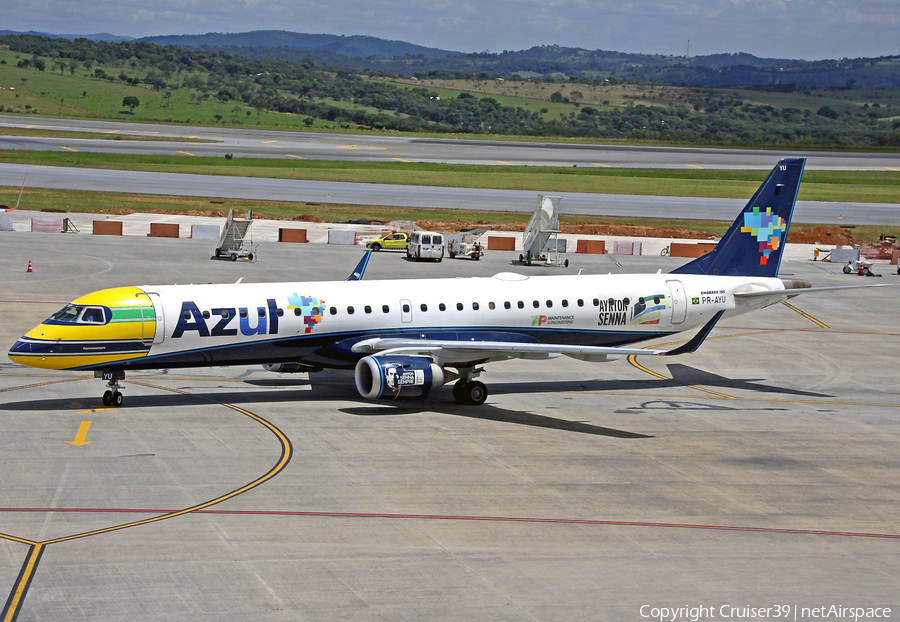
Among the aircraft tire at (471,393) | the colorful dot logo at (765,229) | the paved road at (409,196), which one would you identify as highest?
the colorful dot logo at (765,229)

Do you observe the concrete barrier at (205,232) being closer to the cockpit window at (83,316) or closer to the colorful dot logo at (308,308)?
the colorful dot logo at (308,308)

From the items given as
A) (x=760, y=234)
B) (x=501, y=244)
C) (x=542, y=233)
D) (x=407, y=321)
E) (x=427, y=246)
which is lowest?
(x=501, y=244)

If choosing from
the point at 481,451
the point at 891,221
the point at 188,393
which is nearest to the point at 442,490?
the point at 481,451

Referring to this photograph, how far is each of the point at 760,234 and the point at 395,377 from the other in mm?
18704

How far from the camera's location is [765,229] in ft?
140

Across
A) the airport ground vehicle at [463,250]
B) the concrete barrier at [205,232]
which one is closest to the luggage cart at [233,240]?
the concrete barrier at [205,232]

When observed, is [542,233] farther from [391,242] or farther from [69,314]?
[69,314]

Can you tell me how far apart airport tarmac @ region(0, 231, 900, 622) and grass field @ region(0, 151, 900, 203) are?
8556 cm

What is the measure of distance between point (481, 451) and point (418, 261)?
144 ft

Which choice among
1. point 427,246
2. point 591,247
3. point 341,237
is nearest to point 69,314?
point 427,246

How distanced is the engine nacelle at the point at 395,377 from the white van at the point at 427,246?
39.1m

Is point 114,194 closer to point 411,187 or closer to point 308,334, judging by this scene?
point 411,187

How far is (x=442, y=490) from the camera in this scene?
2661 centimetres

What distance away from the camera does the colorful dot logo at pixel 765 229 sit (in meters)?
42.6
